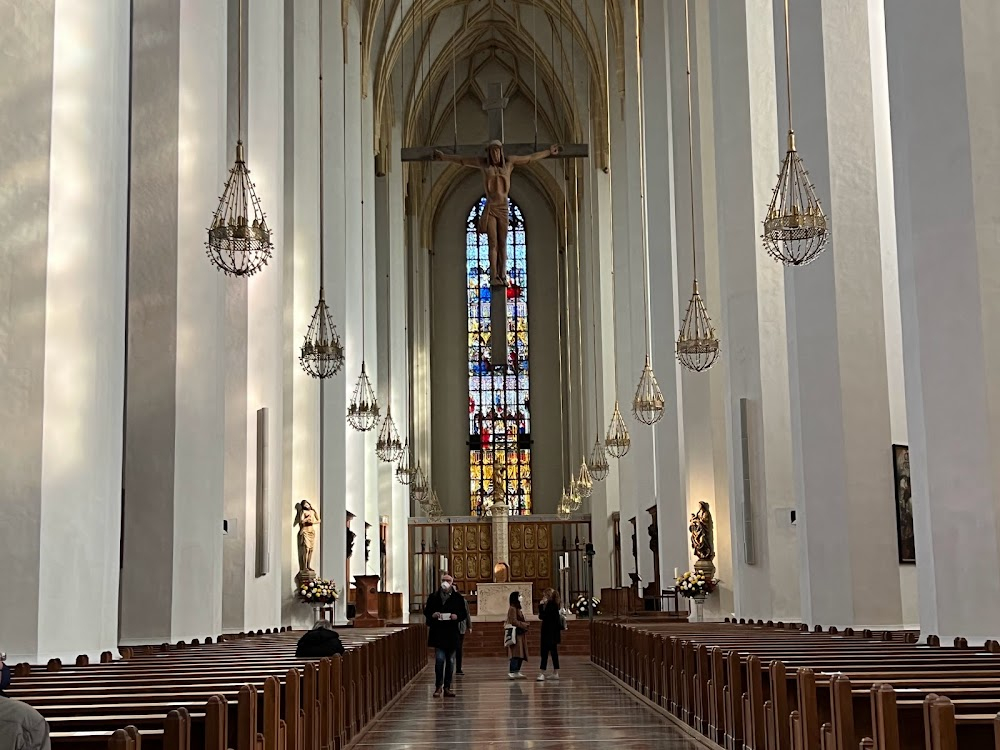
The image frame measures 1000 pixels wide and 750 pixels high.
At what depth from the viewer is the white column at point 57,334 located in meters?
7.85

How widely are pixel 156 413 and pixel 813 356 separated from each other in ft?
20.6

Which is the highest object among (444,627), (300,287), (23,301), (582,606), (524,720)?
(300,287)

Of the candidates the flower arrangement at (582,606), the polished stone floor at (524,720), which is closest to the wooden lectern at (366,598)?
→ the flower arrangement at (582,606)

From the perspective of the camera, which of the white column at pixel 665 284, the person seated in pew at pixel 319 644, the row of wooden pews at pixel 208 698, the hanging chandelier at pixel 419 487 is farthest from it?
the hanging chandelier at pixel 419 487

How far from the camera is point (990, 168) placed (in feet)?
27.1

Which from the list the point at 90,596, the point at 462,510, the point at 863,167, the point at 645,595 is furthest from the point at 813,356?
the point at 462,510

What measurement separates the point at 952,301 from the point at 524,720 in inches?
187

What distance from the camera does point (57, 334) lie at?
26.7 ft

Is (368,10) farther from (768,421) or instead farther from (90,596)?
(90,596)

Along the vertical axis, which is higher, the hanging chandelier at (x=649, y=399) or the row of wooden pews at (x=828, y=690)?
the hanging chandelier at (x=649, y=399)

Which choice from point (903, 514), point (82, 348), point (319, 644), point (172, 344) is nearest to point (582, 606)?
point (903, 514)

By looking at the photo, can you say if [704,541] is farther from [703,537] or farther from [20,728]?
[20,728]

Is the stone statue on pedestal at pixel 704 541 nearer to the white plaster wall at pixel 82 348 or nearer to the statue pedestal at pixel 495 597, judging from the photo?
the statue pedestal at pixel 495 597

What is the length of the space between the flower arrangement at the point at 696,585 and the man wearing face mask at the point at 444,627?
4.42 metres
